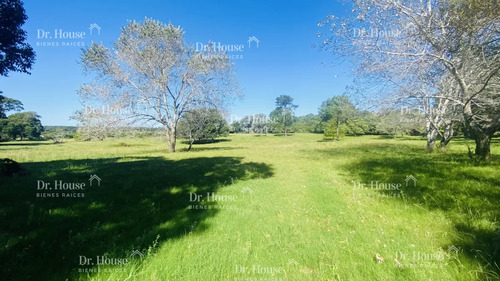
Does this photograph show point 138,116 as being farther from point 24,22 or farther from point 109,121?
point 24,22

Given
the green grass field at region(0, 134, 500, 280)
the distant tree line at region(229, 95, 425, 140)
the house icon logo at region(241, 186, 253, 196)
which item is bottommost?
the house icon logo at region(241, 186, 253, 196)

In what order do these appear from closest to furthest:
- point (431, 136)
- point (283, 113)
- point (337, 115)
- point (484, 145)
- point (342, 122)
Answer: point (484, 145), point (431, 136), point (337, 115), point (342, 122), point (283, 113)

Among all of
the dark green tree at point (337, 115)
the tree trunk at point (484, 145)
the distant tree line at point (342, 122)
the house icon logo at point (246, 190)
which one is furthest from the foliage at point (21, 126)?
the tree trunk at point (484, 145)

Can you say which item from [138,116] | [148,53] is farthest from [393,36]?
[138,116]

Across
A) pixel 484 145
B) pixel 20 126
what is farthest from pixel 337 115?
pixel 20 126

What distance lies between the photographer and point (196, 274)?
284 centimetres

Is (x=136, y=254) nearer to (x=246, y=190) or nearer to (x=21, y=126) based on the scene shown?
(x=246, y=190)

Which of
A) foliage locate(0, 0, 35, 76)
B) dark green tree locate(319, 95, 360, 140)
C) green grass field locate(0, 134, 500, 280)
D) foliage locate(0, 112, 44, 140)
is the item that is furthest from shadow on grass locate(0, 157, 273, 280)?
foliage locate(0, 112, 44, 140)

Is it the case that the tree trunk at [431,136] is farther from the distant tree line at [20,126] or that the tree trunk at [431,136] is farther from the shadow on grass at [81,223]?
the distant tree line at [20,126]

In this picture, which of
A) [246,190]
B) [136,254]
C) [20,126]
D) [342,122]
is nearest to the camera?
[136,254]

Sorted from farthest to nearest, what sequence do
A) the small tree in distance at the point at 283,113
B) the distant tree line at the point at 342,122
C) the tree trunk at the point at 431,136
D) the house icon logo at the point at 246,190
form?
the small tree in distance at the point at 283,113 → the tree trunk at the point at 431,136 → the distant tree line at the point at 342,122 → the house icon logo at the point at 246,190

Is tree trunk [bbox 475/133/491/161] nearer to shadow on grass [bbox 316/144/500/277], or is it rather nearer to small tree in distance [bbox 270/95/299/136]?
shadow on grass [bbox 316/144/500/277]

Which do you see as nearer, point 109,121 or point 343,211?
point 343,211

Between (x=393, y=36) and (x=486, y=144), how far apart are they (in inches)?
318
